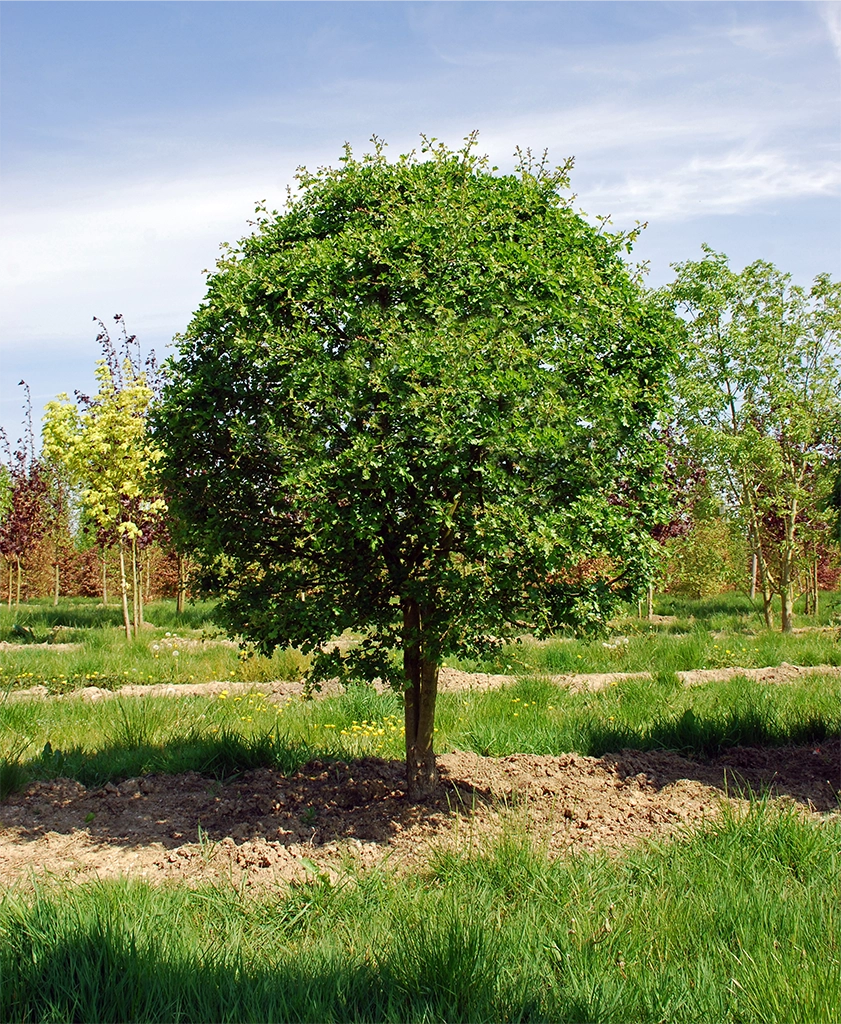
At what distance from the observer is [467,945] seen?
3391 millimetres

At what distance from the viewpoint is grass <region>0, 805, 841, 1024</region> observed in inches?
123

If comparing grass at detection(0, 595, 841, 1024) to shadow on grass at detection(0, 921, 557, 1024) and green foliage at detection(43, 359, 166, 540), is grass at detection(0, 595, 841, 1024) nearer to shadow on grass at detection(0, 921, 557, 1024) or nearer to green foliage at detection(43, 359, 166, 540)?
shadow on grass at detection(0, 921, 557, 1024)

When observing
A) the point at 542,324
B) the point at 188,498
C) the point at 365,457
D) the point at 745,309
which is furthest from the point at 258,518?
the point at 745,309

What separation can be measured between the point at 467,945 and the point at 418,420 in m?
2.44

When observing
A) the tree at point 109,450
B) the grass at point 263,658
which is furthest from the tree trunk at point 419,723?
the tree at point 109,450

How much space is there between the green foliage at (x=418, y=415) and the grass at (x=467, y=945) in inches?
→ 57.4

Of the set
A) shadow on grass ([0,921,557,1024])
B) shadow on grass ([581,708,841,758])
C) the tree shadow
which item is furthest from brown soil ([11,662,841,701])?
shadow on grass ([0,921,557,1024])

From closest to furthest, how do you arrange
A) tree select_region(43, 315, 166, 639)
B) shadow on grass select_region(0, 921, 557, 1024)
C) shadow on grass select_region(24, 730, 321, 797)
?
1. shadow on grass select_region(0, 921, 557, 1024)
2. shadow on grass select_region(24, 730, 321, 797)
3. tree select_region(43, 315, 166, 639)

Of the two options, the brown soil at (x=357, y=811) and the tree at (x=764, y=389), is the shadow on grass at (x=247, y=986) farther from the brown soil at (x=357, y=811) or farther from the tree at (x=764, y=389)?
the tree at (x=764, y=389)

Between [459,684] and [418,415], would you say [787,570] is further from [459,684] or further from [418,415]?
[418,415]

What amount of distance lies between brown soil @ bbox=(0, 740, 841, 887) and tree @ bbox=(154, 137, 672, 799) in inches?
20.5

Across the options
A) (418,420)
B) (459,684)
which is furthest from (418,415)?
(459,684)

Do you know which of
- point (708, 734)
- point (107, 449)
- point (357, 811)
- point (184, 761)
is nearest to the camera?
point (357, 811)

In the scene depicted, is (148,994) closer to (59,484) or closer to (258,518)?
(258,518)
